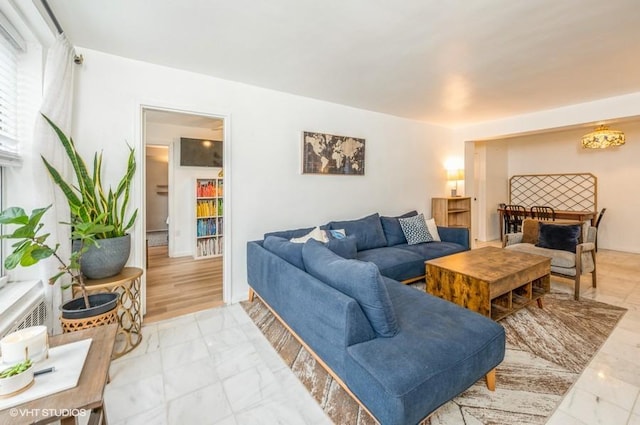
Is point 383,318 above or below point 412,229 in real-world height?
below

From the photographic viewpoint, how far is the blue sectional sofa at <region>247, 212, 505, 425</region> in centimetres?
124

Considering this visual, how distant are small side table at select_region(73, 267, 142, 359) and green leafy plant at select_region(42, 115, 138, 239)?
356 mm

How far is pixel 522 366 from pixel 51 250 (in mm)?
3045

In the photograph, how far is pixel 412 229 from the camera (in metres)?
3.96

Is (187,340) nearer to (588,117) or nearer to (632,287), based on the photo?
(632,287)

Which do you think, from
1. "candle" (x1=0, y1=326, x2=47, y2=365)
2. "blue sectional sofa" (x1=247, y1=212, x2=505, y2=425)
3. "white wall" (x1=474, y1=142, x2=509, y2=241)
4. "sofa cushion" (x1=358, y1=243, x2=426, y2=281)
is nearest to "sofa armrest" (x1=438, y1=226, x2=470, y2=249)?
"sofa cushion" (x1=358, y1=243, x2=426, y2=281)

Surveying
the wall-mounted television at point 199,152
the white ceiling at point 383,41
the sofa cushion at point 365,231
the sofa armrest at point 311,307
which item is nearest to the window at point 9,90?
the white ceiling at point 383,41

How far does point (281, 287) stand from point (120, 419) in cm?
117

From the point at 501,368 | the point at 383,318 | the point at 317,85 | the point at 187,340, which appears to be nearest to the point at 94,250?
the point at 187,340

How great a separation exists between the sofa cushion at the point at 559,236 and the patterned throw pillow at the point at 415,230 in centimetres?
136

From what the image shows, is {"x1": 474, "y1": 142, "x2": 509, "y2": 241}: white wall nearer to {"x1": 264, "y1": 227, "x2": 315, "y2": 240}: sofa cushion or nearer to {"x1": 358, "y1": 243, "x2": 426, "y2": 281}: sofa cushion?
{"x1": 358, "y1": 243, "x2": 426, "y2": 281}: sofa cushion

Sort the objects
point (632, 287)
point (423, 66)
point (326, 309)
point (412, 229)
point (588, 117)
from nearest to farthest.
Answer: point (326, 309) → point (423, 66) → point (632, 287) → point (588, 117) → point (412, 229)

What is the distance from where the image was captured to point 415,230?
3.96 metres

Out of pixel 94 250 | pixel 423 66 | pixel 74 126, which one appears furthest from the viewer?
pixel 423 66
